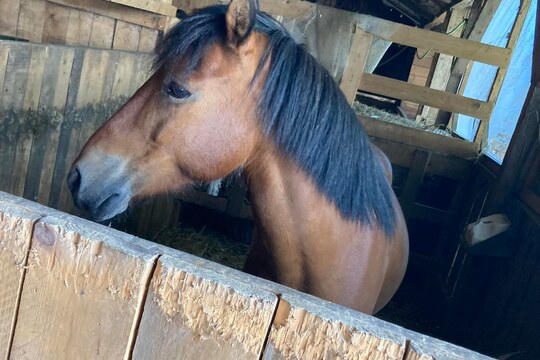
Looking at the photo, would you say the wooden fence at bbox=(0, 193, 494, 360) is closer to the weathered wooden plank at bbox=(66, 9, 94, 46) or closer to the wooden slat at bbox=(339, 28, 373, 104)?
the weathered wooden plank at bbox=(66, 9, 94, 46)

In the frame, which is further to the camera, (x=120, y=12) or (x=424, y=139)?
(x=424, y=139)

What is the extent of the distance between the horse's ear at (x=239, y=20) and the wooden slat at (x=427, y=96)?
2.62m

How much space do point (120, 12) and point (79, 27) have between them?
29 centimetres

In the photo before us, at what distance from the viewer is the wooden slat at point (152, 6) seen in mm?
2999

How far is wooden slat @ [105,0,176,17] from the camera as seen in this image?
2999 millimetres

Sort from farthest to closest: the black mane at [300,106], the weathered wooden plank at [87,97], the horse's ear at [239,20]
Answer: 1. the weathered wooden plank at [87,97]
2. the black mane at [300,106]
3. the horse's ear at [239,20]

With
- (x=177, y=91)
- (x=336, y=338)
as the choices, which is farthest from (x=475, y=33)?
(x=336, y=338)

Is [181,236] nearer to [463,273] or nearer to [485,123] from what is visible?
[463,273]

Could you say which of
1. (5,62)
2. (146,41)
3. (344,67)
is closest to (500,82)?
(344,67)

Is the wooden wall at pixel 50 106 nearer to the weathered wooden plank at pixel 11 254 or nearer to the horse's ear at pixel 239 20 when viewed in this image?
the horse's ear at pixel 239 20

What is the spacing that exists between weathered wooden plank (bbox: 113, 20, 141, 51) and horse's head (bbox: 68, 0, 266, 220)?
1928 millimetres

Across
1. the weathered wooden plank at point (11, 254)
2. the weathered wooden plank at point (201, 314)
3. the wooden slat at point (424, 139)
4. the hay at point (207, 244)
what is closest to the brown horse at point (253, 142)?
the weathered wooden plank at point (11, 254)

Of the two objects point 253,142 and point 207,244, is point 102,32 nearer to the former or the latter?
point 207,244

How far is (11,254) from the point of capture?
0.85 m
